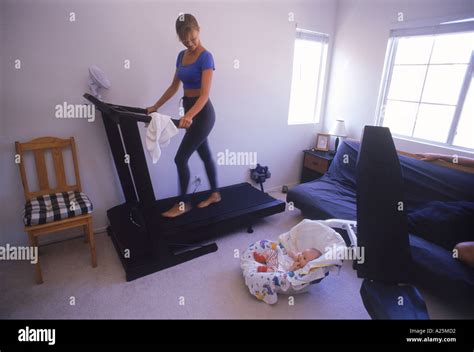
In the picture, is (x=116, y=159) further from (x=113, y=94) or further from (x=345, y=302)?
(x=345, y=302)

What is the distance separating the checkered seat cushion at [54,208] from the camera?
1.75m

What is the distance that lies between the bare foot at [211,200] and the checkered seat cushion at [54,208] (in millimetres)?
954

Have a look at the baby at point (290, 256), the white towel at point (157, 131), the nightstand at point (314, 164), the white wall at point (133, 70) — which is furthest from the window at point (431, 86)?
the white towel at point (157, 131)

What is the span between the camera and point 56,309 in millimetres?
1632

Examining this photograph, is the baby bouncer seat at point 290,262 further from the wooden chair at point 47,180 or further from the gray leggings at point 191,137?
the wooden chair at point 47,180

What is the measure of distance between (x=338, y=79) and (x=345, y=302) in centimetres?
278

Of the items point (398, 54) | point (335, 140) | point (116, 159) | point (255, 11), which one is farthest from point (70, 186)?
point (398, 54)

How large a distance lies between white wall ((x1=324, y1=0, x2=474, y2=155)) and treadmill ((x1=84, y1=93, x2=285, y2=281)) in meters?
1.64

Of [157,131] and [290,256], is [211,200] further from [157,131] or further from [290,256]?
[157,131]

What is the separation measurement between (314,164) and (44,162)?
113 inches

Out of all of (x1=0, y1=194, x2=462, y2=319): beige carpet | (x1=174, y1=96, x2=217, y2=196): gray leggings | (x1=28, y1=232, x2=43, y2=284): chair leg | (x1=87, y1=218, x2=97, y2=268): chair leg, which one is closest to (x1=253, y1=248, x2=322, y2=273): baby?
(x1=0, y1=194, x2=462, y2=319): beige carpet

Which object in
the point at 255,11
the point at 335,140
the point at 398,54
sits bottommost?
the point at 335,140

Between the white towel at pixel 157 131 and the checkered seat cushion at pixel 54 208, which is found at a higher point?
the white towel at pixel 157 131

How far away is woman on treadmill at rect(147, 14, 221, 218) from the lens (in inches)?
81.6
